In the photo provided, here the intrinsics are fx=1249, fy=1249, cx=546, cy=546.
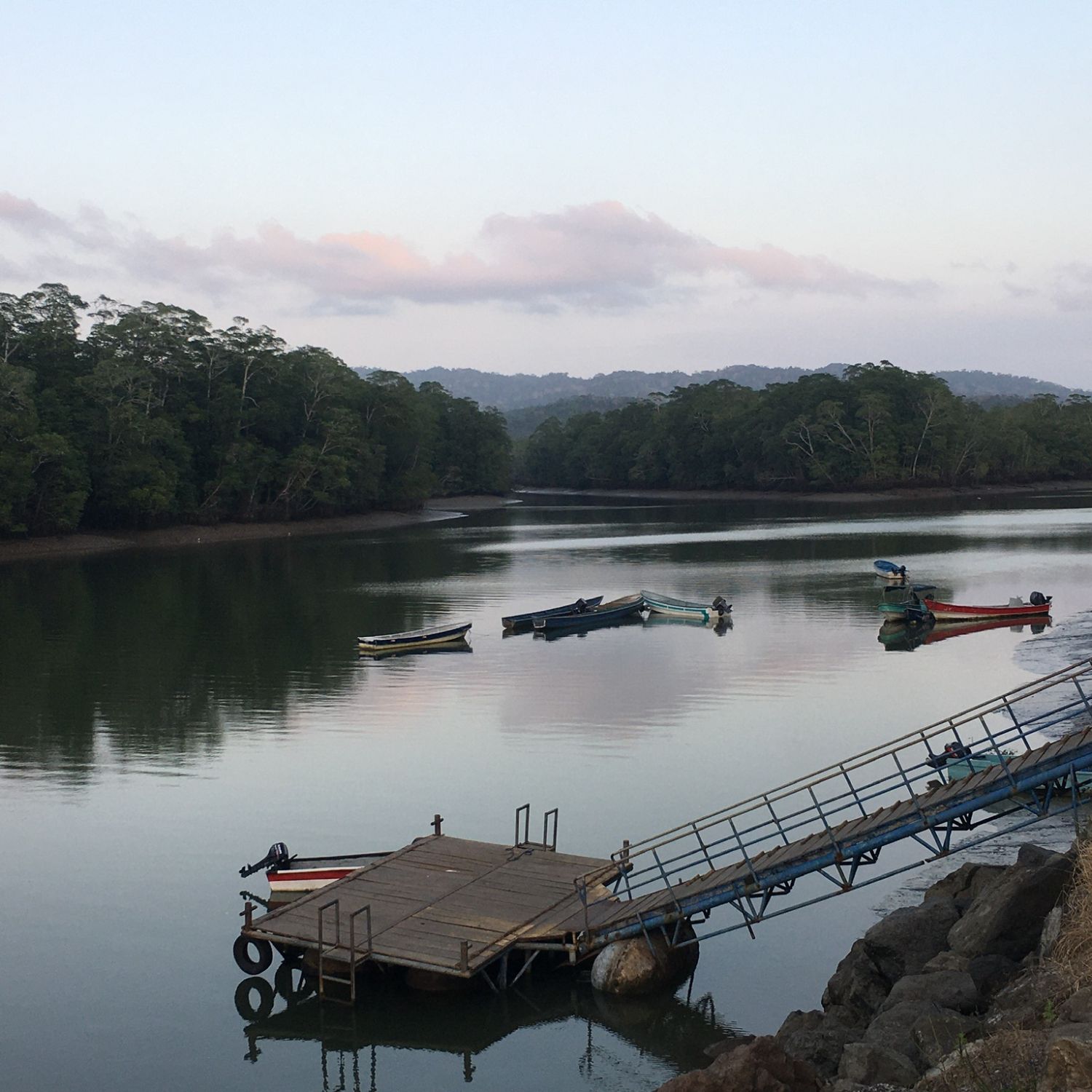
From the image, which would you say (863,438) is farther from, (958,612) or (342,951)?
(342,951)

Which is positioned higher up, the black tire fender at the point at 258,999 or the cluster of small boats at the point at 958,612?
the cluster of small boats at the point at 958,612

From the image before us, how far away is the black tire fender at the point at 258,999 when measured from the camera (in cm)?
1834

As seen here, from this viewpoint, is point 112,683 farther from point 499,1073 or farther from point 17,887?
point 499,1073

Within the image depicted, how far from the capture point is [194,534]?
363 feet

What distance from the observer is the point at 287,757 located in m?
32.8

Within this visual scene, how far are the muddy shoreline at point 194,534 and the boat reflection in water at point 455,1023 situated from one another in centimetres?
8068

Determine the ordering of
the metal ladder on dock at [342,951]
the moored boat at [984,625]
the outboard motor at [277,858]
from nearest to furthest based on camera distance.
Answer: the metal ladder on dock at [342,951] < the outboard motor at [277,858] < the moored boat at [984,625]

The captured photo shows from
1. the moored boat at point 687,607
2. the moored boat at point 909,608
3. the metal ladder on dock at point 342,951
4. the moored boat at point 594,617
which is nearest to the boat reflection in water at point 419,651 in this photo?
the moored boat at point 594,617

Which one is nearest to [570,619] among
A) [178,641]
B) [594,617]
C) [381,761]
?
[594,617]

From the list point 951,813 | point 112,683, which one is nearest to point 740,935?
point 951,813

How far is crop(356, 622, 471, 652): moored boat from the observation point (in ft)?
168

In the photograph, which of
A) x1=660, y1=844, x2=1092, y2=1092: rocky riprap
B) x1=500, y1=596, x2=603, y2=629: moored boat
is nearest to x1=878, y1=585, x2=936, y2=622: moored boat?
x1=500, y1=596, x2=603, y2=629: moored boat

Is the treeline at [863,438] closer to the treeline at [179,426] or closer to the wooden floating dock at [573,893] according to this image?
the treeline at [179,426]

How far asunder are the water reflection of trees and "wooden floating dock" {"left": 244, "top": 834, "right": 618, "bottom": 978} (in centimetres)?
1430
